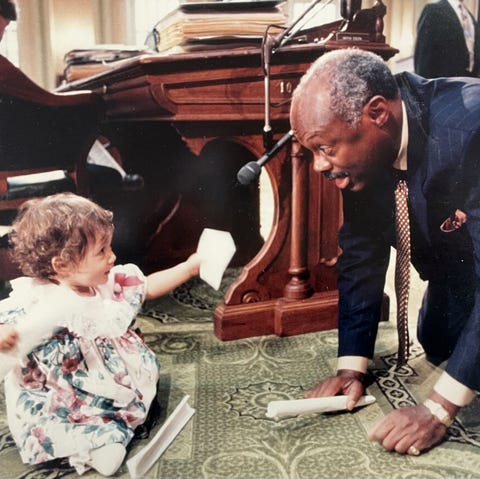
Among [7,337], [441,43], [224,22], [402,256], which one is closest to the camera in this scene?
[7,337]

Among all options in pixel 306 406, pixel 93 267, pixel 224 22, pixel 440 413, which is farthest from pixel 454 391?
pixel 224 22

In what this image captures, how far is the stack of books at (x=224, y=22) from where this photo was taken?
168 cm

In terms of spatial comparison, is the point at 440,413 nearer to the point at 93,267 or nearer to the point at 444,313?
the point at 444,313

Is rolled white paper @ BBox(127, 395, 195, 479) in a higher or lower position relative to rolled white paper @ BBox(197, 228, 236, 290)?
lower

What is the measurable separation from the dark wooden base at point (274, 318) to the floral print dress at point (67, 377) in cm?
60

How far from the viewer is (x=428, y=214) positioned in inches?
50.8

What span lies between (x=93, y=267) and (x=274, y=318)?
32.3 inches

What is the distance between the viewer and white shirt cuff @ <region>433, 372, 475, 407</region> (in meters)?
1.09

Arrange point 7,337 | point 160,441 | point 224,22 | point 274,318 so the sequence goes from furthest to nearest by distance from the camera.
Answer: point 274,318
point 224,22
point 160,441
point 7,337

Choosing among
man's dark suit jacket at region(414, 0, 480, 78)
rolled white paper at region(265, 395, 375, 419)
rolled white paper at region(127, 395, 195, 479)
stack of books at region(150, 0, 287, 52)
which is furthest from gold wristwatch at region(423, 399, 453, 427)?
man's dark suit jacket at region(414, 0, 480, 78)

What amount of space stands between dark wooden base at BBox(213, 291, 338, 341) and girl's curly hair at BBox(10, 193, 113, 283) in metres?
0.74

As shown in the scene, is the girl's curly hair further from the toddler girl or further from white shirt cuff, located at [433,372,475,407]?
white shirt cuff, located at [433,372,475,407]

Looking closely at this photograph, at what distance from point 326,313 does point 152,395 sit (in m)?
0.73

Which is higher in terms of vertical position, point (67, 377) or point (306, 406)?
point (67, 377)
